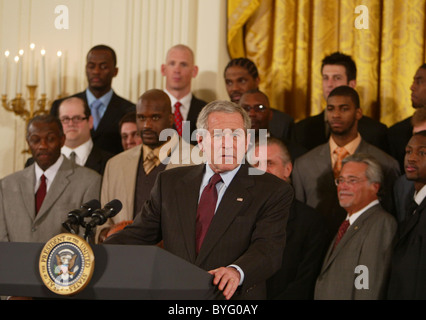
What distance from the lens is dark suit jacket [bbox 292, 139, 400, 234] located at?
489 cm

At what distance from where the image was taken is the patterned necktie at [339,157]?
4969 millimetres

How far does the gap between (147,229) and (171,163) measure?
1.46 m

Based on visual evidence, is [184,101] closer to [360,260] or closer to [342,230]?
[342,230]

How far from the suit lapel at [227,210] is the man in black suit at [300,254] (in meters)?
1.63

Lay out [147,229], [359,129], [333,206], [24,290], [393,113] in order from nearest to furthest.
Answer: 1. [24,290]
2. [147,229]
3. [333,206]
4. [359,129]
5. [393,113]

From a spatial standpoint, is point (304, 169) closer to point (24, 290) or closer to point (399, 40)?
point (399, 40)

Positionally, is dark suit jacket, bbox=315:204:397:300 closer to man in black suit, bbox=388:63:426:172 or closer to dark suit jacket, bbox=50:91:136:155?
man in black suit, bbox=388:63:426:172

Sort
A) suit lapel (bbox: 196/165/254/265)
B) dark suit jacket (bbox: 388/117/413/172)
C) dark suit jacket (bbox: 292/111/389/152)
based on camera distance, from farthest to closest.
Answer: dark suit jacket (bbox: 292/111/389/152)
dark suit jacket (bbox: 388/117/413/172)
suit lapel (bbox: 196/165/254/265)

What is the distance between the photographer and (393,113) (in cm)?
608

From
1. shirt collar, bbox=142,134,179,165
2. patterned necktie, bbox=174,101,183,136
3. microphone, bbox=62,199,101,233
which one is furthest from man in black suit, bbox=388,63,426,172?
microphone, bbox=62,199,101,233

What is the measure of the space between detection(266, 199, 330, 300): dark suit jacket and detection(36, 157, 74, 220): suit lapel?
1.32 metres

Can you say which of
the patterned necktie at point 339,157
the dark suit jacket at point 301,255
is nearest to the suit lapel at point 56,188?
the dark suit jacket at point 301,255

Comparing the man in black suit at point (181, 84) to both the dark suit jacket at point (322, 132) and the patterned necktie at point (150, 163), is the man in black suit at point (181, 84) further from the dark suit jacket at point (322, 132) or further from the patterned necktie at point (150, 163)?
the patterned necktie at point (150, 163)

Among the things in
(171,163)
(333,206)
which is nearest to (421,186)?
(333,206)
